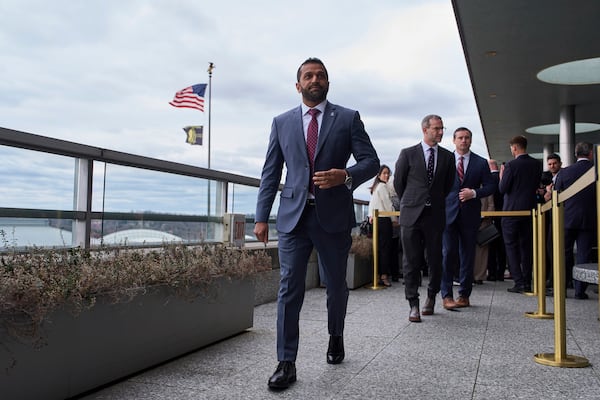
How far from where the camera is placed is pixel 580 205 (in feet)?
21.7

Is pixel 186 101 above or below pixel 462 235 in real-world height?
above

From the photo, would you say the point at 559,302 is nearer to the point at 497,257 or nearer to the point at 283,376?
the point at 283,376

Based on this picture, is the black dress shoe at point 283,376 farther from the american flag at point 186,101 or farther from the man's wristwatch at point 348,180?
the american flag at point 186,101

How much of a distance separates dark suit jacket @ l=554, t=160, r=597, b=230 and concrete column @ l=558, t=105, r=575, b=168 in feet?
40.0

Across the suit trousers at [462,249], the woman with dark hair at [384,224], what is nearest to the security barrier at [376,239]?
the woman with dark hair at [384,224]

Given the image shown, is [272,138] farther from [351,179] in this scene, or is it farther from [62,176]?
[62,176]

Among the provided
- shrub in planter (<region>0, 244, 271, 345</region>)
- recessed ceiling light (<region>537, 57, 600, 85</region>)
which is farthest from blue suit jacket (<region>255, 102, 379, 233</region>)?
recessed ceiling light (<region>537, 57, 600, 85</region>)

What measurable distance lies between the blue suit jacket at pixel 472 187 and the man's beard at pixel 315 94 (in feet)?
9.33

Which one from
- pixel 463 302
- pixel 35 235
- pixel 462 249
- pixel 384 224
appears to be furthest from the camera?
pixel 384 224

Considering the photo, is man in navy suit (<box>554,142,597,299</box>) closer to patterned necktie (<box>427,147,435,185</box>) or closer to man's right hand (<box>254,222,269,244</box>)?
patterned necktie (<box>427,147,435,185</box>)

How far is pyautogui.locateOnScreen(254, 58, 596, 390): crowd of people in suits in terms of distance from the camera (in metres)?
3.30

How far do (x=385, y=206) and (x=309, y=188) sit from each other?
17.4 ft

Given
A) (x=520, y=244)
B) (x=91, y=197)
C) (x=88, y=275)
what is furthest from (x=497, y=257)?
(x=88, y=275)

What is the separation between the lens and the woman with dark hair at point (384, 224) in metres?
8.09
